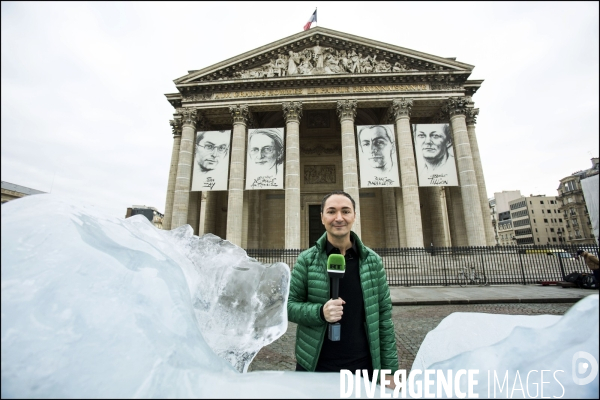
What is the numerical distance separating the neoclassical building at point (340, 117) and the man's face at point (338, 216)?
1273cm

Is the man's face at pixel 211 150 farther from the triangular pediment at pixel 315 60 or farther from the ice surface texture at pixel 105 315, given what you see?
the ice surface texture at pixel 105 315

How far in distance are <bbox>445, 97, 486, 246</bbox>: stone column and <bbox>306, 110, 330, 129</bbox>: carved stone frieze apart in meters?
8.12

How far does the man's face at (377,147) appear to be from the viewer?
14.6 metres

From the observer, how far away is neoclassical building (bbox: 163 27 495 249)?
1526 centimetres

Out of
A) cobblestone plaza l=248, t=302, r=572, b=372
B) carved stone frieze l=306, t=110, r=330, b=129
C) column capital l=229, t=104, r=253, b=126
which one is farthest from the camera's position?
carved stone frieze l=306, t=110, r=330, b=129

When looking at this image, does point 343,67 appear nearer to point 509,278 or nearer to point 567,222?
point 509,278

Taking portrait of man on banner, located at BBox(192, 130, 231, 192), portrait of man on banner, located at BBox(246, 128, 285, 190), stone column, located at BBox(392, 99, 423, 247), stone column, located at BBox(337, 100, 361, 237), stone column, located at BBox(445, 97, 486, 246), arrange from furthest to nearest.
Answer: portrait of man on banner, located at BBox(192, 130, 231, 192), stone column, located at BBox(337, 100, 361, 237), portrait of man on banner, located at BBox(246, 128, 285, 190), stone column, located at BBox(445, 97, 486, 246), stone column, located at BBox(392, 99, 423, 247)

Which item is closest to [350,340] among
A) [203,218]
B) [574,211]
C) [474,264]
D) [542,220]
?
[474,264]

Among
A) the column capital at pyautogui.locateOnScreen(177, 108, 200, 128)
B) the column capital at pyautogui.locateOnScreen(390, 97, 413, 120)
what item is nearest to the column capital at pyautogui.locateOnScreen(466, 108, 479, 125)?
the column capital at pyautogui.locateOnScreen(390, 97, 413, 120)

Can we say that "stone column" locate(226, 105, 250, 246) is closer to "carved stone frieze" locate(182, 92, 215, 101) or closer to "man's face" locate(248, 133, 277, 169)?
"man's face" locate(248, 133, 277, 169)

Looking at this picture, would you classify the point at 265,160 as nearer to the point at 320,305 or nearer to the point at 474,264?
the point at 474,264

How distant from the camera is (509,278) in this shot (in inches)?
434

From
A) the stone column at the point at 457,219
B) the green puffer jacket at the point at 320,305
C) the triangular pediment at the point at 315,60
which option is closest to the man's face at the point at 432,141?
the stone column at the point at 457,219

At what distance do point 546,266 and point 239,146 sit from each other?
1669 cm
